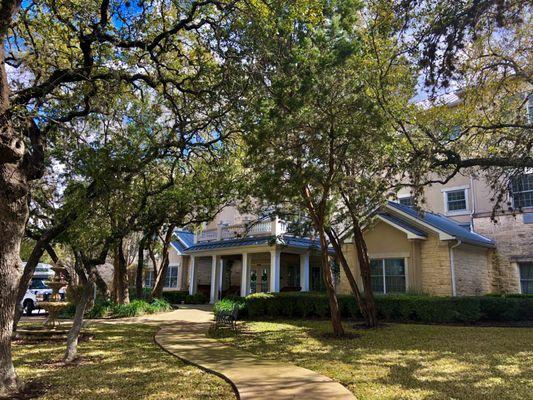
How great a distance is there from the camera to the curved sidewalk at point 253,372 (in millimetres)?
6520

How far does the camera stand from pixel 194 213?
22391 mm

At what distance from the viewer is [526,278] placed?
65.2 feet

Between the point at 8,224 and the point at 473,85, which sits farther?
the point at 473,85

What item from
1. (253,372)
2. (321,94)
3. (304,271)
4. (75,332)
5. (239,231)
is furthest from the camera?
(239,231)

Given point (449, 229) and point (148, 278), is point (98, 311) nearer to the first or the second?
point (148, 278)

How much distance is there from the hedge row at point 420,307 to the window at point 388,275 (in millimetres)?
3382

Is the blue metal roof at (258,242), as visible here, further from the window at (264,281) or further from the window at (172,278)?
the window at (172,278)

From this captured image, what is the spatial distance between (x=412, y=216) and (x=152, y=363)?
44.8ft

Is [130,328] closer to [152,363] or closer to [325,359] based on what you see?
[152,363]

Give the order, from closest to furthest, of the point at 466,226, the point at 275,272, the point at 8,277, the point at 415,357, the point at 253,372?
the point at 8,277 < the point at 253,372 < the point at 415,357 < the point at 466,226 < the point at 275,272

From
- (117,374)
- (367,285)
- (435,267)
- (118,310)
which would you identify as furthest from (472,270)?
(118,310)

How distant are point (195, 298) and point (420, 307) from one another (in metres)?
17.0

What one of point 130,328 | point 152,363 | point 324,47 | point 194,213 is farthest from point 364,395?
point 194,213

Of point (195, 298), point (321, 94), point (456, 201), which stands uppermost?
point (456, 201)
